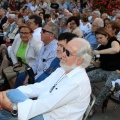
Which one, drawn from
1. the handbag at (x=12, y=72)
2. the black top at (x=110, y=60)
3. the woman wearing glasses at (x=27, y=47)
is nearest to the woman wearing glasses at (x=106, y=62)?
the black top at (x=110, y=60)

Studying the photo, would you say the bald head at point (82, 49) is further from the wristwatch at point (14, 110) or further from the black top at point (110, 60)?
the black top at point (110, 60)

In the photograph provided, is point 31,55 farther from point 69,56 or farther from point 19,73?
point 69,56

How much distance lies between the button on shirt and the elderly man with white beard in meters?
1.77

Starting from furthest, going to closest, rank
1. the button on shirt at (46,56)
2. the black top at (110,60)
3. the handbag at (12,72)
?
the handbag at (12,72) < the black top at (110,60) < the button on shirt at (46,56)

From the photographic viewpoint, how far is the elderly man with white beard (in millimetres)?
2711

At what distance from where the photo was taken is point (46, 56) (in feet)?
16.0

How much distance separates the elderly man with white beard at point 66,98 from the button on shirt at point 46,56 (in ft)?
5.82

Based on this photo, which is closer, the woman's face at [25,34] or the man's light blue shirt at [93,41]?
the woman's face at [25,34]

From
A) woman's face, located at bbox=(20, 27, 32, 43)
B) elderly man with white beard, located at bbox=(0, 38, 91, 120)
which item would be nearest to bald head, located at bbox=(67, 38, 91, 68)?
elderly man with white beard, located at bbox=(0, 38, 91, 120)

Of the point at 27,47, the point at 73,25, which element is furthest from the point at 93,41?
the point at 27,47

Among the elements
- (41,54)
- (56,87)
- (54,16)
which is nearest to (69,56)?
(56,87)

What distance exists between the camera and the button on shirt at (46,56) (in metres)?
4.78

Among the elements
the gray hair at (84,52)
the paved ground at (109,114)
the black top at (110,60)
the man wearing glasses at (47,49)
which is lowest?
the paved ground at (109,114)

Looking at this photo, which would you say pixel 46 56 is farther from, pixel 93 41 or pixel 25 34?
pixel 93 41
